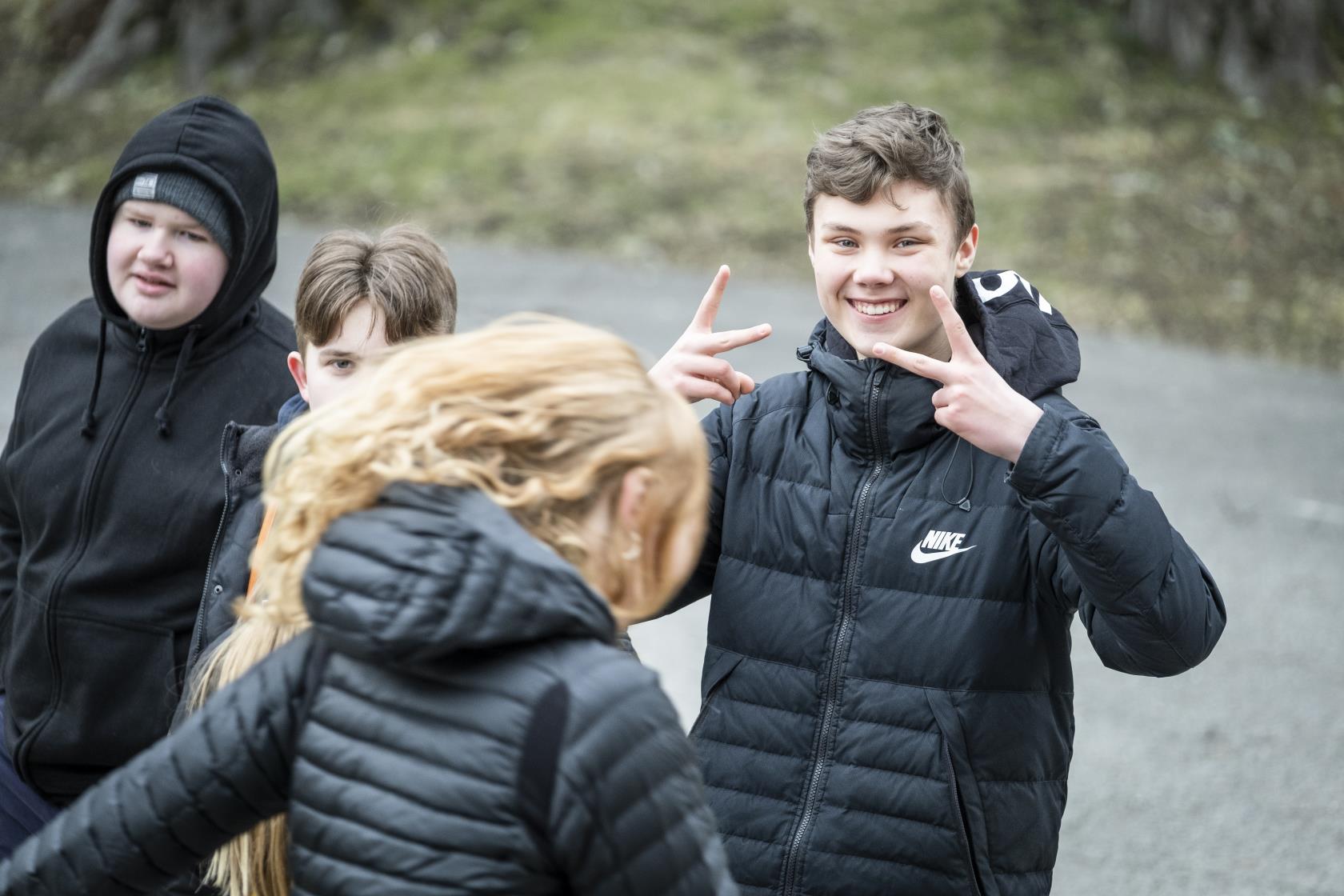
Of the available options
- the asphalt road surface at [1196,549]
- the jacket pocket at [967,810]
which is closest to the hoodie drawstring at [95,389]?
the jacket pocket at [967,810]

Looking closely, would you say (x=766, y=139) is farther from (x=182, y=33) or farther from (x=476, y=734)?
(x=476, y=734)

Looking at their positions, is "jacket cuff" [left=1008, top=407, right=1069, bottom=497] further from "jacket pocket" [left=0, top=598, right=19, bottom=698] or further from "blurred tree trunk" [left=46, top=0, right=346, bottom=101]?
"blurred tree trunk" [left=46, top=0, right=346, bottom=101]

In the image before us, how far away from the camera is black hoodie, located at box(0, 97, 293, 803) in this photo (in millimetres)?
2977

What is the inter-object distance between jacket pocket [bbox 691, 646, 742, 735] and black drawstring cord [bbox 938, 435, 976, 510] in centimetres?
45

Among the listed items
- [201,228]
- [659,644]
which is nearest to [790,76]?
[659,644]

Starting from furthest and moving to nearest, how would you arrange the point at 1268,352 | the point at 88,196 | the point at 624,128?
the point at 624,128 < the point at 88,196 < the point at 1268,352

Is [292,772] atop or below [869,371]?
below

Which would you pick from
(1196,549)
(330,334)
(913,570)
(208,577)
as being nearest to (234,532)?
(208,577)

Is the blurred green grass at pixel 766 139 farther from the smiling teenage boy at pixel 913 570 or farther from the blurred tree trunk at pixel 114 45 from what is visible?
the smiling teenage boy at pixel 913 570

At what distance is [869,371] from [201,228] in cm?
155

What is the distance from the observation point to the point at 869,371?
250 cm

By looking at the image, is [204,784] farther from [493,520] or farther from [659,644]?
[659,644]

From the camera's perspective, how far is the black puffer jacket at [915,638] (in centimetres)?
233

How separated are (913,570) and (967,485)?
0.18m
